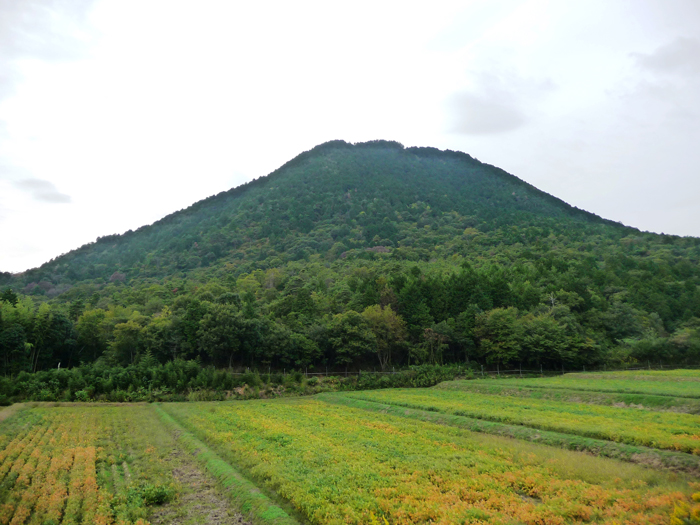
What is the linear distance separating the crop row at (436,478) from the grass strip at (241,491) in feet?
1.50

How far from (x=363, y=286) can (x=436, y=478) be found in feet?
190

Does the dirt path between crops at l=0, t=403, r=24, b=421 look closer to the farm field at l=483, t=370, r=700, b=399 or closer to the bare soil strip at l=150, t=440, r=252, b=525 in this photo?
the bare soil strip at l=150, t=440, r=252, b=525

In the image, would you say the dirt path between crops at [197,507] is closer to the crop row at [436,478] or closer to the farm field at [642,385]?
the crop row at [436,478]

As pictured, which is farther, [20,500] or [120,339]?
[120,339]

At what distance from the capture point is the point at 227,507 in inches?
449

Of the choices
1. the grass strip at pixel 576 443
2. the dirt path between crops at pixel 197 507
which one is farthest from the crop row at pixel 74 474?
the grass strip at pixel 576 443

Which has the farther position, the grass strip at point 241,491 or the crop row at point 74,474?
the crop row at point 74,474

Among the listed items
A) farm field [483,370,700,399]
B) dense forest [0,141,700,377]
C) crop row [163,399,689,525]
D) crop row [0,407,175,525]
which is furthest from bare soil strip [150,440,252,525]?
dense forest [0,141,700,377]

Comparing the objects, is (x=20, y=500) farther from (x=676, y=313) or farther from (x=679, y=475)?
(x=676, y=313)

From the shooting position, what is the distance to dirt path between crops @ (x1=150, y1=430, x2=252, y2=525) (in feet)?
34.6

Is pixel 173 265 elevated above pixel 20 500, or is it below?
above

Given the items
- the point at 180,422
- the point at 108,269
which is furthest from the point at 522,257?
the point at 108,269

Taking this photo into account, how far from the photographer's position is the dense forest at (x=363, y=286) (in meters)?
51.1

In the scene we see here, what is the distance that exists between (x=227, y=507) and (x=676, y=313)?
97.1 meters
